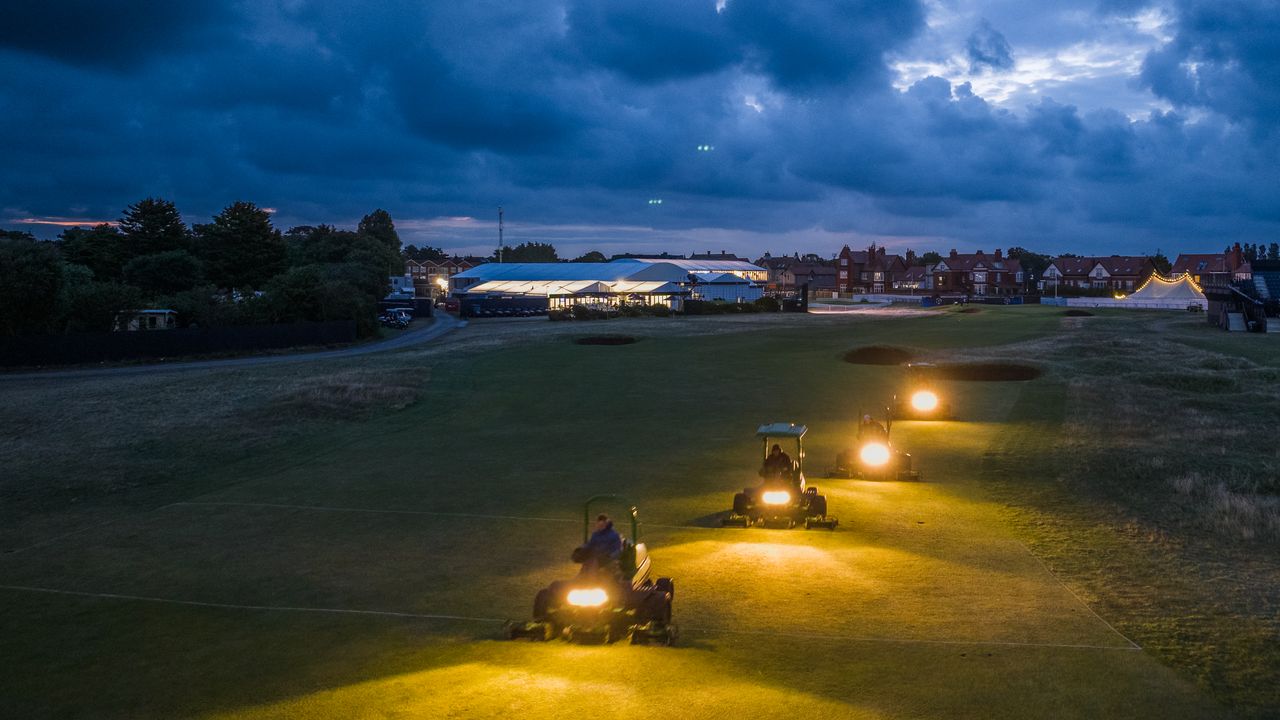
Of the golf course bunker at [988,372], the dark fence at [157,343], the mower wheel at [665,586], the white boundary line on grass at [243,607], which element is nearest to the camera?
the mower wheel at [665,586]

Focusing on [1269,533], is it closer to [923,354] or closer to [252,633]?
[252,633]

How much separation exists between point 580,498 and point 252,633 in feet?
37.2

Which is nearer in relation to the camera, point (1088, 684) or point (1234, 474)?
point (1088, 684)

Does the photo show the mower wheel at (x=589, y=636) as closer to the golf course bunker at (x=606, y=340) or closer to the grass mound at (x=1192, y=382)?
the grass mound at (x=1192, y=382)

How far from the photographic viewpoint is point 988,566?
17203 millimetres

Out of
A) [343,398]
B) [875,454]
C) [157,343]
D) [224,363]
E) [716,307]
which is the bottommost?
[875,454]

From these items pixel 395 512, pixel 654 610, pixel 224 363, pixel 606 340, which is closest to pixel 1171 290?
pixel 606 340

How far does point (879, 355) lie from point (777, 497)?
43873 millimetres

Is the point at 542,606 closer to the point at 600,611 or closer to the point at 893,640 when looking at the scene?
the point at 600,611

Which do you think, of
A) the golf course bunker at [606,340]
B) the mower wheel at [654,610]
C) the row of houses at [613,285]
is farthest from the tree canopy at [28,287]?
the row of houses at [613,285]

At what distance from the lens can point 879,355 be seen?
203 feet

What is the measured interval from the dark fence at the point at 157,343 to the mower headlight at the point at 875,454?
53357 millimetres

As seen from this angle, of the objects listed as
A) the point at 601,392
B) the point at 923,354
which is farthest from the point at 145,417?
the point at 923,354

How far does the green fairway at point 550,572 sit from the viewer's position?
36.5 ft
